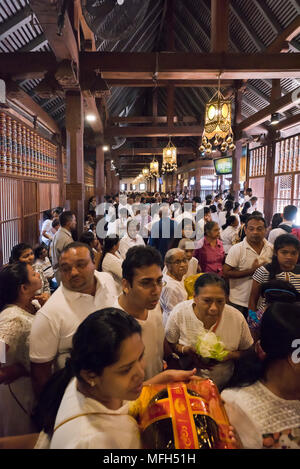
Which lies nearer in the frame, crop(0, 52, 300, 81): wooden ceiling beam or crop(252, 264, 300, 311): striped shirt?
crop(252, 264, 300, 311): striped shirt

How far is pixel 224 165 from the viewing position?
41.1ft

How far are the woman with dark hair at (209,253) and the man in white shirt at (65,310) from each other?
237 centimetres

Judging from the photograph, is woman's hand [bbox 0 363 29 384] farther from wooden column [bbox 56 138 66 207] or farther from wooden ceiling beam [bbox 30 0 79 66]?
wooden column [bbox 56 138 66 207]

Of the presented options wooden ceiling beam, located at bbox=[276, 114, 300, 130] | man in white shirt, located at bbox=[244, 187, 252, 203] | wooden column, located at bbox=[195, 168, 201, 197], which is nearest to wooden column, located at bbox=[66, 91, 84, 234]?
wooden ceiling beam, located at bbox=[276, 114, 300, 130]

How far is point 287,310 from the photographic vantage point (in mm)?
1396

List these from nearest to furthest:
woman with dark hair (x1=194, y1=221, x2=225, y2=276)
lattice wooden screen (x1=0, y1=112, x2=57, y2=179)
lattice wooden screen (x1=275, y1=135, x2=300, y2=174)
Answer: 1. woman with dark hair (x1=194, y1=221, x2=225, y2=276)
2. lattice wooden screen (x1=0, y1=112, x2=57, y2=179)
3. lattice wooden screen (x1=275, y1=135, x2=300, y2=174)

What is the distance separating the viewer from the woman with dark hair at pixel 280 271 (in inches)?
105

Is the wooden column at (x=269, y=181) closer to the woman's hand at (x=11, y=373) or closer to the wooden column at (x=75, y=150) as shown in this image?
the wooden column at (x=75, y=150)

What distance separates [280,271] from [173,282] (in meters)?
1.04

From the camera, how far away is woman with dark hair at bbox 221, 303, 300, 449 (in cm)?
117

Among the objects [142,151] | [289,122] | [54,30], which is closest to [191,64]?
[54,30]

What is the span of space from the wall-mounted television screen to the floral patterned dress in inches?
453

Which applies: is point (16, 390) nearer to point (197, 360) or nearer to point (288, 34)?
point (197, 360)

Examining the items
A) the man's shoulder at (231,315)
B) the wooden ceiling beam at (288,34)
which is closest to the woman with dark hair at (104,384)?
the man's shoulder at (231,315)
